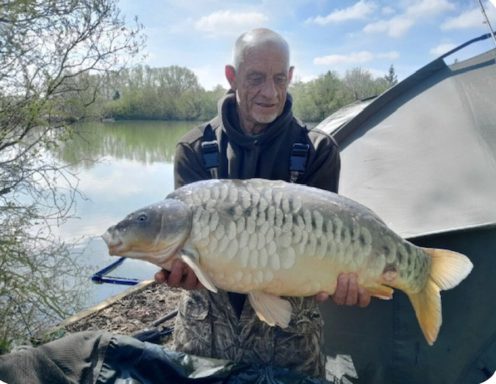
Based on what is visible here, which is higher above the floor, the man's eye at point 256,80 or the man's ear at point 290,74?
the man's ear at point 290,74

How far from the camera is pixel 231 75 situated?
1483 mm

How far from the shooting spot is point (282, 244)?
3.60 feet

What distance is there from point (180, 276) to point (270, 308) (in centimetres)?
24

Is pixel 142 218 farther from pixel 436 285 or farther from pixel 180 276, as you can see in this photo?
pixel 436 285

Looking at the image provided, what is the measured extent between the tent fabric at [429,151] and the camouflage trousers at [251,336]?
1.51 feet

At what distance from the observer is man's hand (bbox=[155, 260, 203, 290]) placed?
3.81ft

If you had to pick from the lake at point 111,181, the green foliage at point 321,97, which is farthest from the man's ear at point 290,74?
the green foliage at point 321,97

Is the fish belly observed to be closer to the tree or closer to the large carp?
the large carp

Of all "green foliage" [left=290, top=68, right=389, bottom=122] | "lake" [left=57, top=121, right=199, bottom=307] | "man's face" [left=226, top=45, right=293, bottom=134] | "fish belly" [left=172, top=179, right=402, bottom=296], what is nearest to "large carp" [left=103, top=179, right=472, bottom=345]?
"fish belly" [left=172, top=179, right=402, bottom=296]

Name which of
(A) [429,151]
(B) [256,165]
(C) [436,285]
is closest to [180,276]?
(B) [256,165]

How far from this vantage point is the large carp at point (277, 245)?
3.59ft

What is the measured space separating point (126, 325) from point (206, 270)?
1536mm

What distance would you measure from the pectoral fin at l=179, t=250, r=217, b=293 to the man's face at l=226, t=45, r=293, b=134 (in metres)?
0.50

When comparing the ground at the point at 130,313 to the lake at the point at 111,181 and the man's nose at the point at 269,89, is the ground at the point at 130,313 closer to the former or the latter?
the lake at the point at 111,181
